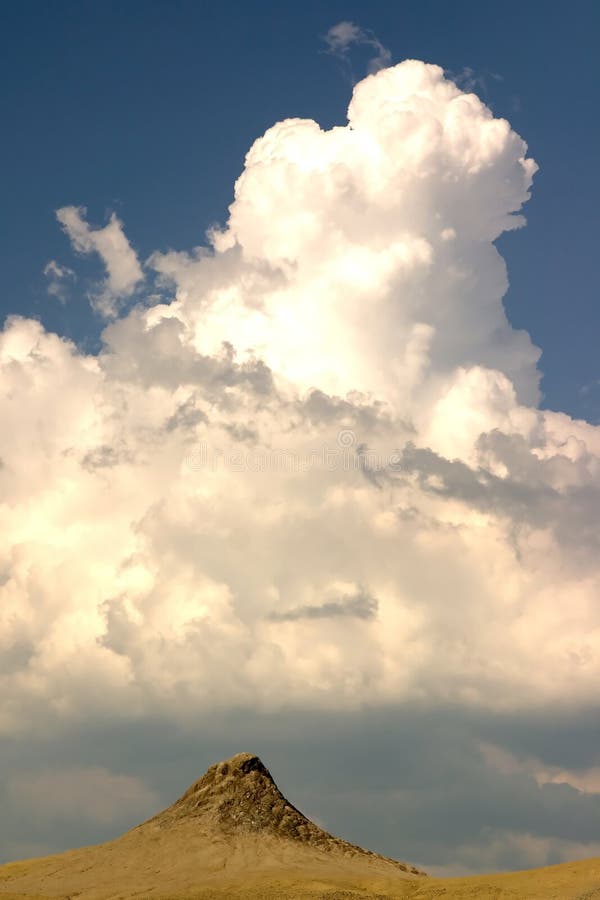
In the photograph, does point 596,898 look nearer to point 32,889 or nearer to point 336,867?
point 336,867

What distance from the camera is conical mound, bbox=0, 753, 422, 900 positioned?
5059 inches

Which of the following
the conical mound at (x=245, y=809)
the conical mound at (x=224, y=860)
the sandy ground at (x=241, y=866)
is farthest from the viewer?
the conical mound at (x=245, y=809)

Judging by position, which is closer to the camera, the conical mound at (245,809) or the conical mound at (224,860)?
the conical mound at (224,860)

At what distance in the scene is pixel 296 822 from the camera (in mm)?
156125

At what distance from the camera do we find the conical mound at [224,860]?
422 ft

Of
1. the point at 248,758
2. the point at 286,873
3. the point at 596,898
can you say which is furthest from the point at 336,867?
the point at 596,898

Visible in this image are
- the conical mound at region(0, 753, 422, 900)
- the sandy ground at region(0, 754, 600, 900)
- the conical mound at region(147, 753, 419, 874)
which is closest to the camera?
the sandy ground at region(0, 754, 600, 900)

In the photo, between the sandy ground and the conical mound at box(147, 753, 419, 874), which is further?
the conical mound at box(147, 753, 419, 874)

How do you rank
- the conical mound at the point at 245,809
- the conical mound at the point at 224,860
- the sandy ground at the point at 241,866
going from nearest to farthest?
the sandy ground at the point at 241,866 → the conical mound at the point at 224,860 → the conical mound at the point at 245,809

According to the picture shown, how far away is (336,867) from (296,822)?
18.0 meters

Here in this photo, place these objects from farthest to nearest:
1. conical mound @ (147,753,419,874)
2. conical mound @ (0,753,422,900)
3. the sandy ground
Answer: conical mound @ (147,753,419,874) → conical mound @ (0,753,422,900) → the sandy ground

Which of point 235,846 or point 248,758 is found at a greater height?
point 248,758

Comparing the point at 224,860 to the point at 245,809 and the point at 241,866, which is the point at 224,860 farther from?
the point at 245,809

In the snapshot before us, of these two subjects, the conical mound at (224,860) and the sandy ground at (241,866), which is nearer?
the sandy ground at (241,866)
